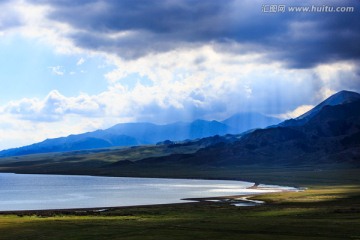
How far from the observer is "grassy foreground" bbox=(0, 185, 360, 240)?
6856cm

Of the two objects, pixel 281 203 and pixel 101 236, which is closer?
pixel 101 236

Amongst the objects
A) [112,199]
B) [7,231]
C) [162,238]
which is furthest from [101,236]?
[112,199]

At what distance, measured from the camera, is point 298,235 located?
2625 inches

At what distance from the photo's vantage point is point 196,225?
259 feet

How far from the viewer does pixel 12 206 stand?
130375 mm

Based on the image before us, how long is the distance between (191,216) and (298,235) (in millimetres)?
30205

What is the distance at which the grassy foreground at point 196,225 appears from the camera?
6856 centimetres

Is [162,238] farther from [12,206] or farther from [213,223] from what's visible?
[12,206]

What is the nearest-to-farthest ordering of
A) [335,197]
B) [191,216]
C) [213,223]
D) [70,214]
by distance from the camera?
[213,223]
[191,216]
[70,214]
[335,197]

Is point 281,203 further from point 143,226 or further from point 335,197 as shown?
point 143,226

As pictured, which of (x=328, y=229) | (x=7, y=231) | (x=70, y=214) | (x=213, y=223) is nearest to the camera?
(x=328, y=229)

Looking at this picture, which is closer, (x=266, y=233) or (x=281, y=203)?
(x=266, y=233)

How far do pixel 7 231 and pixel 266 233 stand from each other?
38.3 metres

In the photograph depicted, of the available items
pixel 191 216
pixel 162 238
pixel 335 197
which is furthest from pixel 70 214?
pixel 335 197
